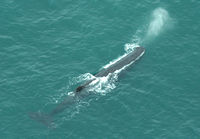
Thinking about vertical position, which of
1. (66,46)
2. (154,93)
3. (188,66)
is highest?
(66,46)

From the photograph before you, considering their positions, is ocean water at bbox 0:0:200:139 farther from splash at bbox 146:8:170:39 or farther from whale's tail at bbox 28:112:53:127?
whale's tail at bbox 28:112:53:127

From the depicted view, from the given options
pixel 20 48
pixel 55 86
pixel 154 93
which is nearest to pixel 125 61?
pixel 154 93

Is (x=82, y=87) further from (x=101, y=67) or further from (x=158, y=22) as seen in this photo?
(x=158, y=22)

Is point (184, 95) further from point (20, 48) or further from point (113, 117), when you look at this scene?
point (20, 48)

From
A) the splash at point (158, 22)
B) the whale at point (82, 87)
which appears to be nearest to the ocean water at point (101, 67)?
the splash at point (158, 22)

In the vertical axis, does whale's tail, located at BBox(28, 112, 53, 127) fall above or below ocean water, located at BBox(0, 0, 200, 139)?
below

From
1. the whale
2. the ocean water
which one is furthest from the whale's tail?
the ocean water
